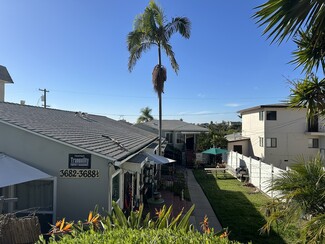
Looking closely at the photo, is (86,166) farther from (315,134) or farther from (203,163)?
(315,134)

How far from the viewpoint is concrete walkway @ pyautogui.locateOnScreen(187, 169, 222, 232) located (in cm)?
1187

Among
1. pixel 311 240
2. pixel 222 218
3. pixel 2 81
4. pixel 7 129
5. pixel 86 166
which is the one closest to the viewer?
pixel 311 240

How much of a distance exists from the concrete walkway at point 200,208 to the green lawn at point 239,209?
11.9 inches

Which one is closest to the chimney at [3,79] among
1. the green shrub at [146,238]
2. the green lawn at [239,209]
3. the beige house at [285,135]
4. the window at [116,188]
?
the green lawn at [239,209]

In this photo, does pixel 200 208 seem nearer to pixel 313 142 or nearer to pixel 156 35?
pixel 156 35

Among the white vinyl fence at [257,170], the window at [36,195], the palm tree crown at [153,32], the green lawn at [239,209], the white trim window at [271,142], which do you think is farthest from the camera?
the white trim window at [271,142]

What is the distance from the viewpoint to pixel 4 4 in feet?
32.4

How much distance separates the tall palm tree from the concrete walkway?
761cm

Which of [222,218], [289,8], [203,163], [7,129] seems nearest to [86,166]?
[7,129]

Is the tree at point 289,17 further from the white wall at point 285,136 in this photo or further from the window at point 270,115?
the white wall at point 285,136

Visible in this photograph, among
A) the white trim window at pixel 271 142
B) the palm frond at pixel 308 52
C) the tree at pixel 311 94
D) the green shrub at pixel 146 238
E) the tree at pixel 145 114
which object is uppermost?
the tree at pixel 145 114

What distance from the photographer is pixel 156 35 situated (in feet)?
57.9

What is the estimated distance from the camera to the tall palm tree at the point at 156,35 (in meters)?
17.3

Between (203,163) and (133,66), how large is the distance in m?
18.1
